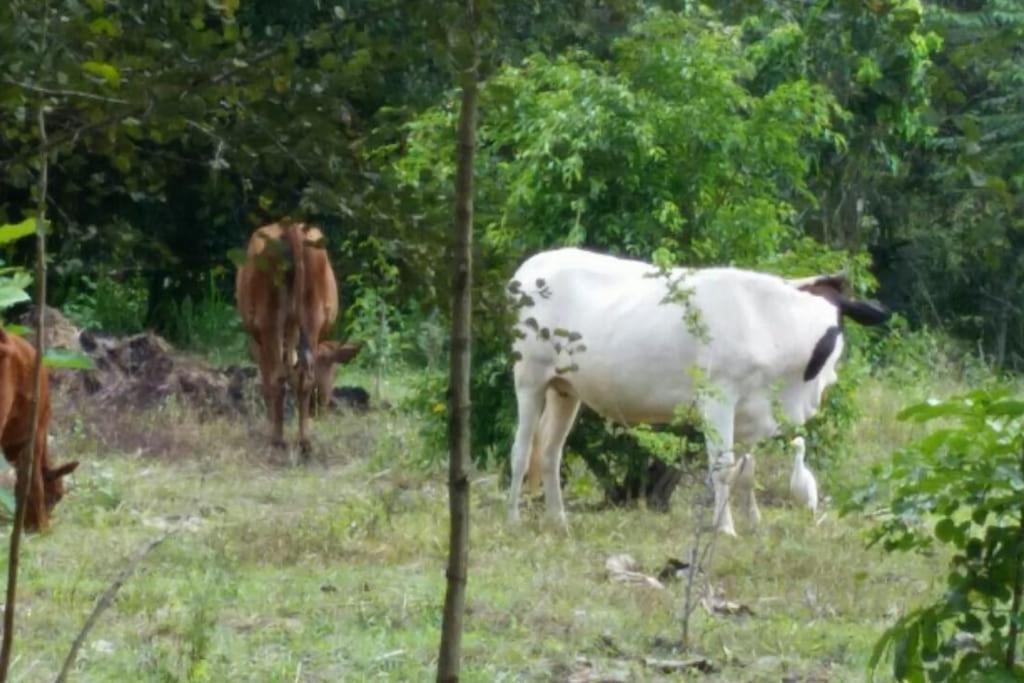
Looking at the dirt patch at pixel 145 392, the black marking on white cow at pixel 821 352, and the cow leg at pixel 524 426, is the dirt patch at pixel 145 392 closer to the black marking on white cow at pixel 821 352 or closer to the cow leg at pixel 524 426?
the cow leg at pixel 524 426

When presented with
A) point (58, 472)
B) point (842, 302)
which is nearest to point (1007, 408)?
point (58, 472)

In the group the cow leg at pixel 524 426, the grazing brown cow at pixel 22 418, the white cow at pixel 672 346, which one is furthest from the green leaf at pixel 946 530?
the cow leg at pixel 524 426

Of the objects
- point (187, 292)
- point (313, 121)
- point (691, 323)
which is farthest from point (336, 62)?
point (187, 292)

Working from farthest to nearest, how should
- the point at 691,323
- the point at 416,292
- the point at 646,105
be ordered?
1. the point at 646,105
2. the point at 691,323
3. the point at 416,292

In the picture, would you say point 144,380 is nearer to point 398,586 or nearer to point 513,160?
point 513,160

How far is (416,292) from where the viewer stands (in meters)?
3.42

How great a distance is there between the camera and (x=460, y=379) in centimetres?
357

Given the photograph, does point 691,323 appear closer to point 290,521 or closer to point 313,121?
point 290,521

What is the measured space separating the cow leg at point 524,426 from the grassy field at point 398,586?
25 centimetres

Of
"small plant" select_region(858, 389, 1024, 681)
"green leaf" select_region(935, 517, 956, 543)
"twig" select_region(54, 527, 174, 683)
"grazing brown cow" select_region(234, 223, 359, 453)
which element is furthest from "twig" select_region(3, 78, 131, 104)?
"grazing brown cow" select_region(234, 223, 359, 453)

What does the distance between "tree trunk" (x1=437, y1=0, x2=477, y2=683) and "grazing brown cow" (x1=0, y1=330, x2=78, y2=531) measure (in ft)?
15.3

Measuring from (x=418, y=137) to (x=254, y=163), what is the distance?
23.3 feet

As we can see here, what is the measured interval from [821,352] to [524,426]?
1.63 m

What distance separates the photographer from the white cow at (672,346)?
10711mm
